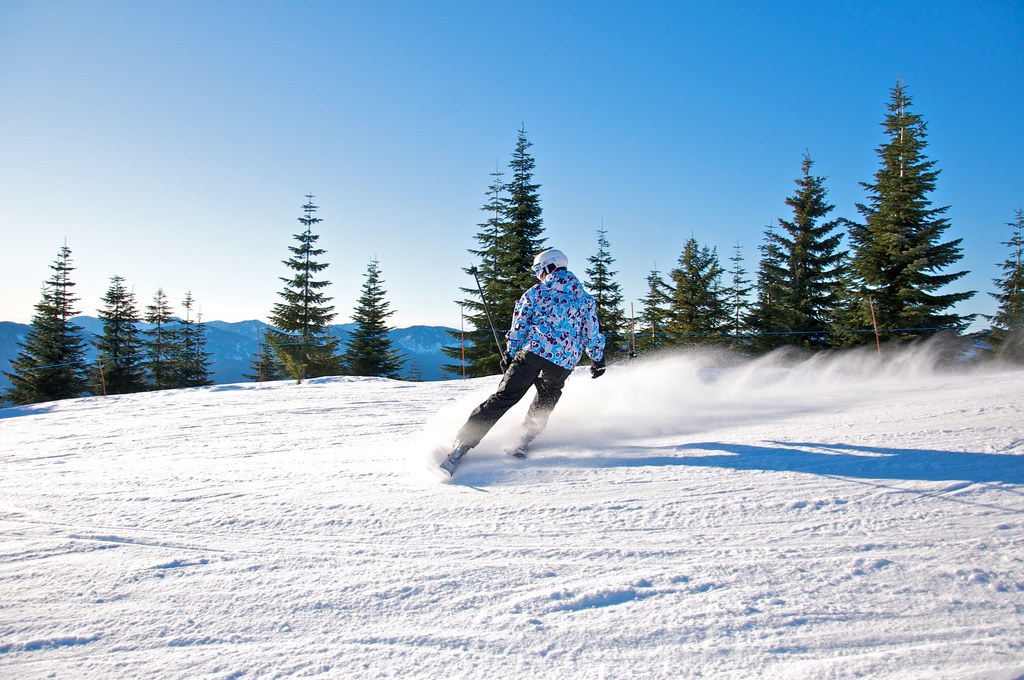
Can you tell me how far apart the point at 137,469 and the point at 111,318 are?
45.2 meters

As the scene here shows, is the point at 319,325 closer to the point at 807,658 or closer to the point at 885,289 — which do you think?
the point at 885,289

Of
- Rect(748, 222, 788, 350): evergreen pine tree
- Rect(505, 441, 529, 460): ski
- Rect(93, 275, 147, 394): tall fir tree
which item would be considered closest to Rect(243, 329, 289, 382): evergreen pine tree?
Rect(93, 275, 147, 394): tall fir tree

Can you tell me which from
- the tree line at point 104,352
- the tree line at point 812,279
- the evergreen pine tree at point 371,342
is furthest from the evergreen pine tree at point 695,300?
the tree line at point 104,352

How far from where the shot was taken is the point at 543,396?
4215mm

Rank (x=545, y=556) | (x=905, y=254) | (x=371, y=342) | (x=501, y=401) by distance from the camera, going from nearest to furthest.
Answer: (x=545, y=556) → (x=501, y=401) → (x=905, y=254) → (x=371, y=342)

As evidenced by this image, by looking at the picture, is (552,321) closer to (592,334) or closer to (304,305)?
(592,334)

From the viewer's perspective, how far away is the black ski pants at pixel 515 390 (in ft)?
12.6

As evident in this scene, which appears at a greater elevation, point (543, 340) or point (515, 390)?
point (543, 340)

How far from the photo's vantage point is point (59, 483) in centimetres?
378

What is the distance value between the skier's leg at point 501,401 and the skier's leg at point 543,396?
0.08m

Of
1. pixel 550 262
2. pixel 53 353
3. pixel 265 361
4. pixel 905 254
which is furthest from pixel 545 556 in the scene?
pixel 53 353

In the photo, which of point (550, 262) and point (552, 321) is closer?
point (552, 321)

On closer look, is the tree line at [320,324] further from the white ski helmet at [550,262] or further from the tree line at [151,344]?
the white ski helmet at [550,262]

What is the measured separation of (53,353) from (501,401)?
44.2 meters
